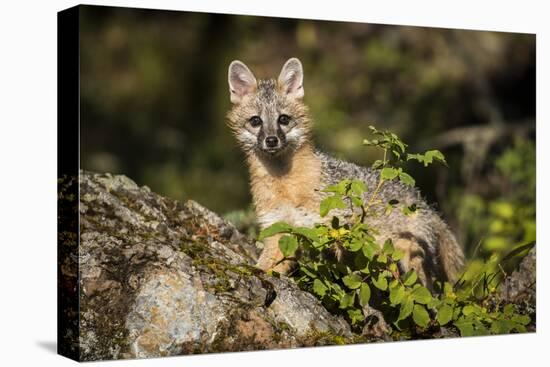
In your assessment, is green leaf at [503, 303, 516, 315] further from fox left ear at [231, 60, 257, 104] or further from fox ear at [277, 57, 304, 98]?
fox left ear at [231, 60, 257, 104]

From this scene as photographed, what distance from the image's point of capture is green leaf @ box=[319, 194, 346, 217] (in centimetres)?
795

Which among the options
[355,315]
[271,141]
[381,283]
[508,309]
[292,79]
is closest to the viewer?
[381,283]

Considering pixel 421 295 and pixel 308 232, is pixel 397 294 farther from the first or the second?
pixel 308 232

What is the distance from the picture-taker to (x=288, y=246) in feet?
25.3

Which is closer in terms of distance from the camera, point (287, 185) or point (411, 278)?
point (411, 278)

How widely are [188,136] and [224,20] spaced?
1503 mm

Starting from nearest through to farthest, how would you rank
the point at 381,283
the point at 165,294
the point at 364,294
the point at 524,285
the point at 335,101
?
the point at 165,294 → the point at 364,294 → the point at 381,283 → the point at 524,285 → the point at 335,101

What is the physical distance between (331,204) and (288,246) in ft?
1.80

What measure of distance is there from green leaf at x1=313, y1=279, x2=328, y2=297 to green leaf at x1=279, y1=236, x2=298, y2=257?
440 mm

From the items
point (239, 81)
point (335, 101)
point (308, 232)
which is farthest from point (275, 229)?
point (335, 101)

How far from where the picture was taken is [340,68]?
36.9ft

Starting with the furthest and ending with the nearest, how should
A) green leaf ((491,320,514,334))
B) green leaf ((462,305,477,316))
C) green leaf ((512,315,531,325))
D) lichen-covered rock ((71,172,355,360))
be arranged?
green leaf ((512,315,531,325)) < green leaf ((491,320,514,334)) < green leaf ((462,305,477,316)) < lichen-covered rock ((71,172,355,360))

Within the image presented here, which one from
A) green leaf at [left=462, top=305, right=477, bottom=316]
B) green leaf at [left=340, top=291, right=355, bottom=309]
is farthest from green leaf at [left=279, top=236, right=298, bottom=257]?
green leaf at [left=462, top=305, right=477, bottom=316]

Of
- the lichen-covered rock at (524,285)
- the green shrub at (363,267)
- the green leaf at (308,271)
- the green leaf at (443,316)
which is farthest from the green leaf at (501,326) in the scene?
the green leaf at (308,271)
